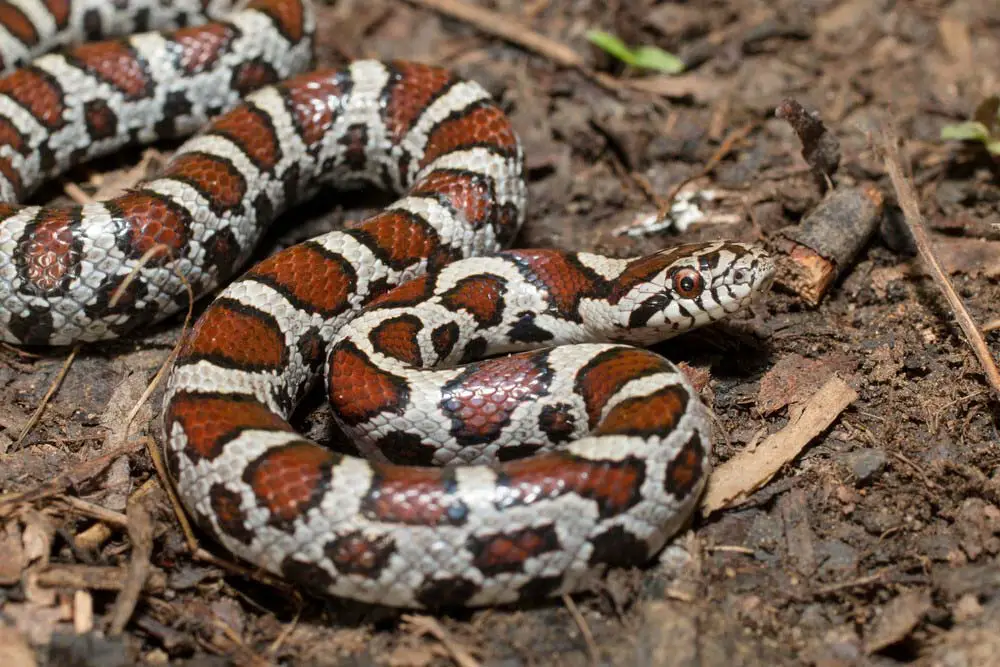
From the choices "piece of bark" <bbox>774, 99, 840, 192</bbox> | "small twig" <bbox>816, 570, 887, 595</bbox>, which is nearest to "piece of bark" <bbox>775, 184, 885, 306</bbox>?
"piece of bark" <bbox>774, 99, 840, 192</bbox>

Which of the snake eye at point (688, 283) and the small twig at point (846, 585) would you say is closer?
the small twig at point (846, 585)

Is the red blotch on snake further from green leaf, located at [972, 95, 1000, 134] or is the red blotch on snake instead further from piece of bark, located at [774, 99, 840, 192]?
green leaf, located at [972, 95, 1000, 134]

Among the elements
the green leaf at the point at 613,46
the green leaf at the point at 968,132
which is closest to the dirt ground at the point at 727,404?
the green leaf at the point at 613,46

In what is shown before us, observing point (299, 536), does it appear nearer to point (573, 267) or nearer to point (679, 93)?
point (573, 267)

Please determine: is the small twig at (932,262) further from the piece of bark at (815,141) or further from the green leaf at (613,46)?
the green leaf at (613,46)

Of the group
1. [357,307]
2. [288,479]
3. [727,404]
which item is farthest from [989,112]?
[288,479]

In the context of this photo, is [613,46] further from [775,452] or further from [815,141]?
[775,452]

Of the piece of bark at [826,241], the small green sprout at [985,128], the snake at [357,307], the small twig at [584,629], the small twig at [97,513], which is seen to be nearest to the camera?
the small twig at [584,629]
